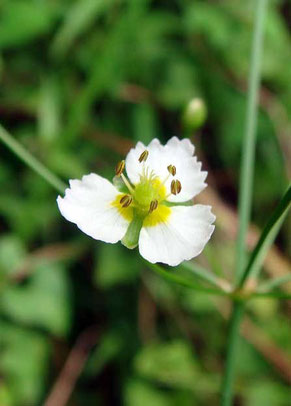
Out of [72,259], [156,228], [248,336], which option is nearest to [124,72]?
[72,259]

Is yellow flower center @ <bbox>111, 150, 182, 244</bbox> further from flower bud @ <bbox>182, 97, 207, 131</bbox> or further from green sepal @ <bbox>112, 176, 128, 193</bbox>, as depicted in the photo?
flower bud @ <bbox>182, 97, 207, 131</bbox>

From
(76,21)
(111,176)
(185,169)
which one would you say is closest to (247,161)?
(185,169)

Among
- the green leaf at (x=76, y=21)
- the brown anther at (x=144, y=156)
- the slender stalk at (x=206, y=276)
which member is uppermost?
the green leaf at (x=76, y=21)

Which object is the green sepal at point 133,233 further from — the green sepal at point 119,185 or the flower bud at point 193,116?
the flower bud at point 193,116

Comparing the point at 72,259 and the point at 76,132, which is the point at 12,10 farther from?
the point at 72,259

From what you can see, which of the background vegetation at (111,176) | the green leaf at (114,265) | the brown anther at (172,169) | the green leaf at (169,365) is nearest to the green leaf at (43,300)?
the background vegetation at (111,176)
